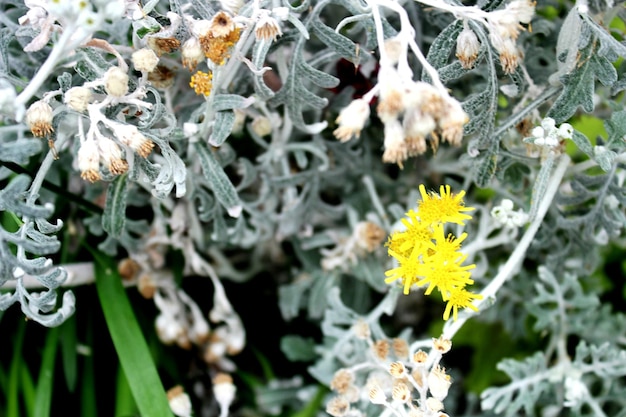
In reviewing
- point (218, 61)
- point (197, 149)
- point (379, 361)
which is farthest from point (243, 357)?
point (218, 61)

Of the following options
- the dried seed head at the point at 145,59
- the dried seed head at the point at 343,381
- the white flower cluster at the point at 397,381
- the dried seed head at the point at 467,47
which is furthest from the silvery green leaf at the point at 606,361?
the dried seed head at the point at 145,59

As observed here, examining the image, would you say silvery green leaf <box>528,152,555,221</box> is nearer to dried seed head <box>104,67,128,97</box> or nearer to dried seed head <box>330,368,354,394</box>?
dried seed head <box>330,368,354,394</box>

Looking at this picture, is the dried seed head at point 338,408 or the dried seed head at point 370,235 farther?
the dried seed head at point 370,235

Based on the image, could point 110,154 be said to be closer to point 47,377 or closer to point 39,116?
point 39,116

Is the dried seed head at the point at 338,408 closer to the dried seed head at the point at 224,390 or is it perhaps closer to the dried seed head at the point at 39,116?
the dried seed head at the point at 224,390

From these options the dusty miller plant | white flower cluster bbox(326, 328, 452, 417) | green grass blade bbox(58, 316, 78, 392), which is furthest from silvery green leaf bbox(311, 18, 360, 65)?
green grass blade bbox(58, 316, 78, 392)

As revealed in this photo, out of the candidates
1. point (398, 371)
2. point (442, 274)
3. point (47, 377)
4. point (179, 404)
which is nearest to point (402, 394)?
point (398, 371)
